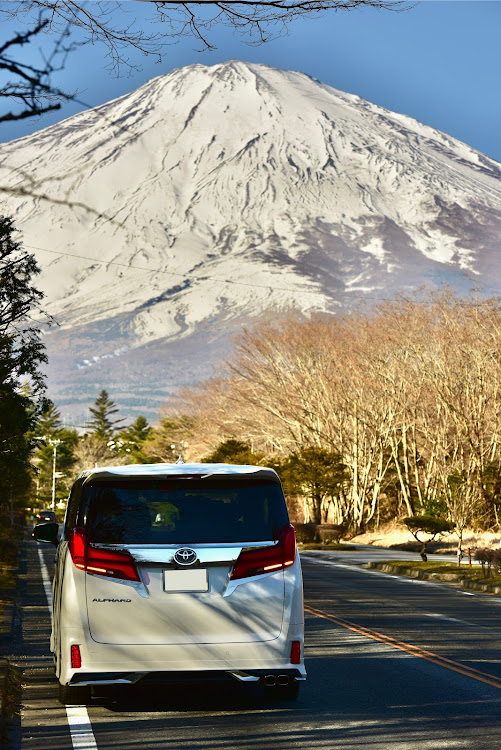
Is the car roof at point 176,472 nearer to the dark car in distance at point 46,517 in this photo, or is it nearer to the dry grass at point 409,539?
the dark car in distance at point 46,517

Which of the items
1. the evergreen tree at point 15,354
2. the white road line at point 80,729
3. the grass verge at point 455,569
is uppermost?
the evergreen tree at point 15,354

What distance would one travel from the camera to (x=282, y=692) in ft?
31.1

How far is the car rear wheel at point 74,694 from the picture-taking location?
876 cm

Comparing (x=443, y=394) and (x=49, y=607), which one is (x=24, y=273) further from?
(x=443, y=394)

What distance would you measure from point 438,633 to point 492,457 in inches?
1359

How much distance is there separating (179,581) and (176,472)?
800 millimetres

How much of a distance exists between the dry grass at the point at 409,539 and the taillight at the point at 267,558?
28.2m

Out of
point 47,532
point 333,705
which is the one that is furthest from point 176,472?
point 47,532

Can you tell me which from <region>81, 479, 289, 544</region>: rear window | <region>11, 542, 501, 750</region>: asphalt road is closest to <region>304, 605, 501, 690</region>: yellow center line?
<region>11, 542, 501, 750</region>: asphalt road

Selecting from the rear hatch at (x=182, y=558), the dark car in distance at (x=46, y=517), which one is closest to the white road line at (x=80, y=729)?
the rear hatch at (x=182, y=558)

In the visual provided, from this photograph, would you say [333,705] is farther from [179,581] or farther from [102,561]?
[102,561]

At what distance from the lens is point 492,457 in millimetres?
48469

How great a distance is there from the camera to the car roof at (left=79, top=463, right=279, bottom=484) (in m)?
8.55

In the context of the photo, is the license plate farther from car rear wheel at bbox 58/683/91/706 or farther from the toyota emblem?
car rear wheel at bbox 58/683/91/706
